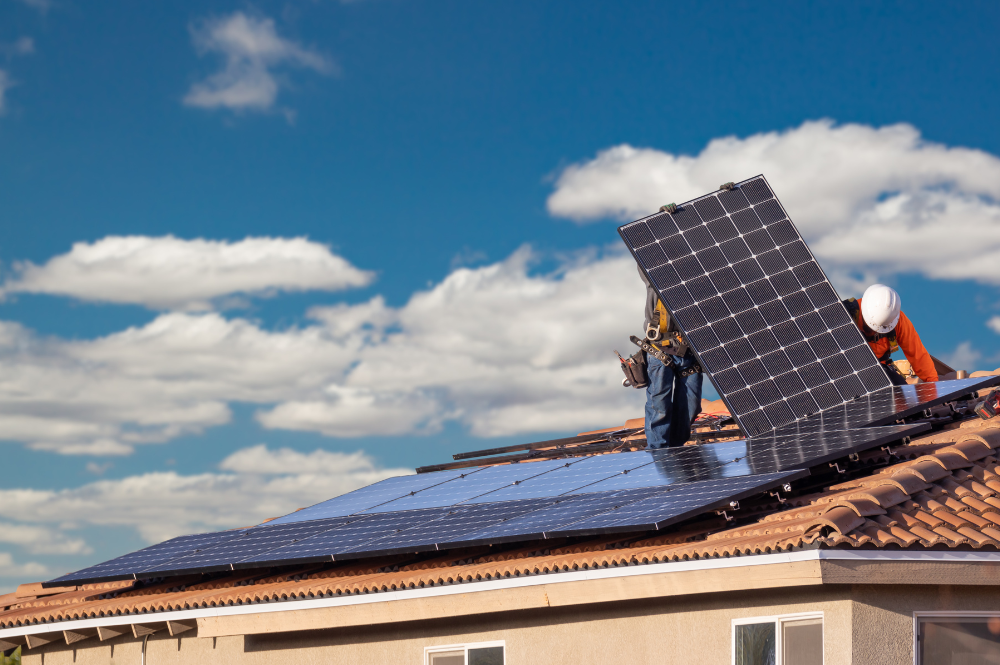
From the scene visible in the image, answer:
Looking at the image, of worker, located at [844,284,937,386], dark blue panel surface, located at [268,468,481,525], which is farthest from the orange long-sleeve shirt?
dark blue panel surface, located at [268,468,481,525]

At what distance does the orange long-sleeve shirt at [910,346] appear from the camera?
15453 mm

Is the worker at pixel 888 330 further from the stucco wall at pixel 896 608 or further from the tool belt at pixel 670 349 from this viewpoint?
the stucco wall at pixel 896 608

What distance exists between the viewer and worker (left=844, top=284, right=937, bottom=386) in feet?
49.5

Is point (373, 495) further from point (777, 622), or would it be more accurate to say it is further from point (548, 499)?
point (777, 622)

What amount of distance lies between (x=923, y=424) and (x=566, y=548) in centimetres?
409

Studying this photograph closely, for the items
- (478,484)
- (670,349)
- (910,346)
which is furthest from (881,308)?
(478,484)

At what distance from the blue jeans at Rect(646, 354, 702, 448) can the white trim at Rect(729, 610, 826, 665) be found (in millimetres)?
6340

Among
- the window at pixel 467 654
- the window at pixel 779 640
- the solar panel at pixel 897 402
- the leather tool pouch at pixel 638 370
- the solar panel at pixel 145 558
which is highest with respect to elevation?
the leather tool pouch at pixel 638 370

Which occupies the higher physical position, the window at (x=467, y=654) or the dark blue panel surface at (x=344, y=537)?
the dark blue panel surface at (x=344, y=537)

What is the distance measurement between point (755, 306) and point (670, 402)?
6.37ft

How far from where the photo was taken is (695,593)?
10148mm

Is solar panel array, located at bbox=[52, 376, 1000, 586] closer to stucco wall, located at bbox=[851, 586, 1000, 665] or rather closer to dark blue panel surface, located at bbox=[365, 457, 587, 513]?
dark blue panel surface, located at bbox=[365, 457, 587, 513]

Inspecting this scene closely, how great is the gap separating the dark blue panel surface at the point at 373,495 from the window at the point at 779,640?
7.17 meters

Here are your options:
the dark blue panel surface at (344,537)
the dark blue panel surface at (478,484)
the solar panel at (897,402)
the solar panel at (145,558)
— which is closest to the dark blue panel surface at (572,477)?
the dark blue panel surface at (478,484)
